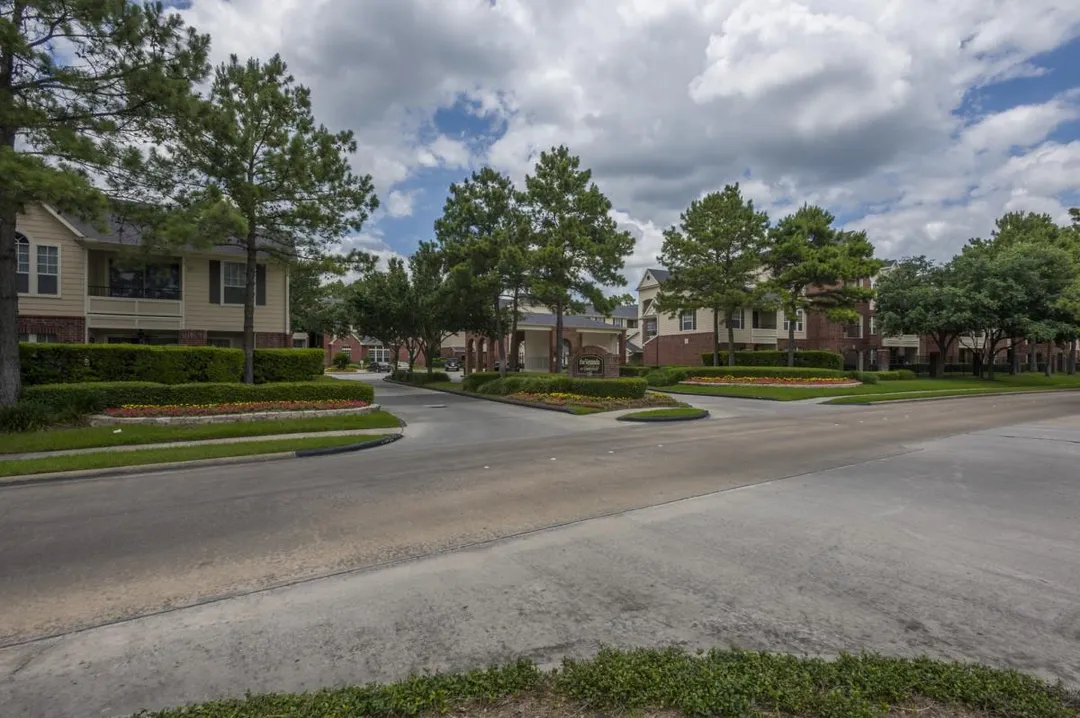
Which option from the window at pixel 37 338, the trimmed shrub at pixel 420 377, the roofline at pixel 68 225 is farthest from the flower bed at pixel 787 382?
the window at pixel 37 338

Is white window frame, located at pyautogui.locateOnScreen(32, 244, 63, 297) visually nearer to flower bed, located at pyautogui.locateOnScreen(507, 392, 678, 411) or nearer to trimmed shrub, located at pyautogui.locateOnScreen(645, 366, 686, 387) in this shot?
flower bed, located at pyautogui.locateOnScreen(507, 392, 678, 411)

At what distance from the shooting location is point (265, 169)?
18.9 m

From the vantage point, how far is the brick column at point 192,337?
24453mm

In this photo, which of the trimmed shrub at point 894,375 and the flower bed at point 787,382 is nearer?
the flower bed at point 787,382

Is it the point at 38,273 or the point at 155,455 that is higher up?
the point at 38,273

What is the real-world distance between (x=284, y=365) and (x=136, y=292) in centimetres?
811

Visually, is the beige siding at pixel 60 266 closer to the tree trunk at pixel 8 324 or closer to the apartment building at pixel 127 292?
the apartment building at pixel 127 292

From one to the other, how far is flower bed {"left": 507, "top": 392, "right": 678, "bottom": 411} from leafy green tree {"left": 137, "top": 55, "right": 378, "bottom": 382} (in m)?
10.1

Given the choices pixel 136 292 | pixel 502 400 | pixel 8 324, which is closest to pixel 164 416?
pixel 8 324

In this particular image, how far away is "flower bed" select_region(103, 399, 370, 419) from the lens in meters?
15.2

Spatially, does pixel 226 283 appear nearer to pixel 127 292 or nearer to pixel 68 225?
pixel 127 292

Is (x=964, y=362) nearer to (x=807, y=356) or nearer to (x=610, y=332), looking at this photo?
(x=807, y=356)

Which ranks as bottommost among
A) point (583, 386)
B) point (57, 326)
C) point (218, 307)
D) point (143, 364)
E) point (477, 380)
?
point (477, 380)

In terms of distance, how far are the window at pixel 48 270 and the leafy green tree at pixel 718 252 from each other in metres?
31.9
